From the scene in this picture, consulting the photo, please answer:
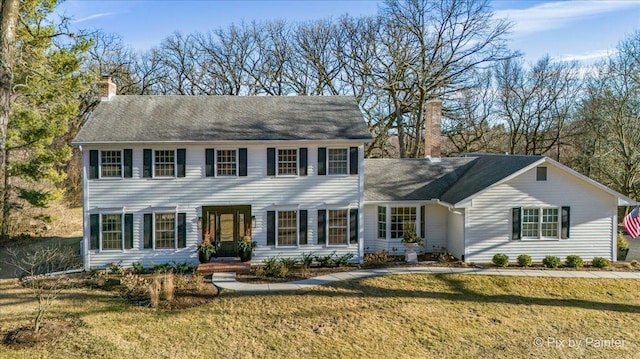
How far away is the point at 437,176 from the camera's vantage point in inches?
719

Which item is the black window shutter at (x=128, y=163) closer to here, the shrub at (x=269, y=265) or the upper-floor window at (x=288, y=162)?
the upper-floor window at (x=288, y=162)

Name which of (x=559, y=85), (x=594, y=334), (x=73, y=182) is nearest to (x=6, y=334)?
(x=594, y=334)

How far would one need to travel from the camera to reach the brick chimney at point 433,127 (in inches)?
746

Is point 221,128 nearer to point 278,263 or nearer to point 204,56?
point 278,263

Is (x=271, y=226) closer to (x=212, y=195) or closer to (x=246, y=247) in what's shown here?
(x=246, y=247)

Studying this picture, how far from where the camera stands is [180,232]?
1482cm

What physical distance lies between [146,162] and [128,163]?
25.6 inches

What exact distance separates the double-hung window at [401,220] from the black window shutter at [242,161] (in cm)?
641

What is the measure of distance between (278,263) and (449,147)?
25565 mm

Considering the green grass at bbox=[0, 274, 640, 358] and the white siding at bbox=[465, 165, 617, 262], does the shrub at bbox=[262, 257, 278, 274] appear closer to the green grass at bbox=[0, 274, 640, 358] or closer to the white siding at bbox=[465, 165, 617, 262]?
the green grass at bbox=[0, 274, 640, 358]

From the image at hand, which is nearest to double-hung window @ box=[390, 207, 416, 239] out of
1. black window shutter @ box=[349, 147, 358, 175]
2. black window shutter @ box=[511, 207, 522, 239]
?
black window shutter @ box=[349, 147, 358, 175]

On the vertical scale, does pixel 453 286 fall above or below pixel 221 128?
below

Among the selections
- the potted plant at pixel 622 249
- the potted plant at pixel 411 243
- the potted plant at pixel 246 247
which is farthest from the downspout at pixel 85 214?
the potted plant at pixel 622 249

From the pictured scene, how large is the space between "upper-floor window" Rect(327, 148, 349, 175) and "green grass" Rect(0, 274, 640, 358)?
436 cm
